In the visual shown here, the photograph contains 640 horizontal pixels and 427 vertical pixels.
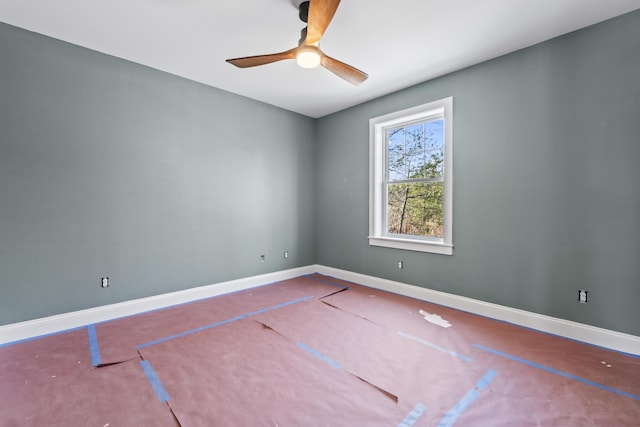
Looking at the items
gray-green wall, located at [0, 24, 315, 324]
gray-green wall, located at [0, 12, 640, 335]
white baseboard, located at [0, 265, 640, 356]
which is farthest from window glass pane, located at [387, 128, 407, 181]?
gray-green wall, located at [0, 24, 315, 324]

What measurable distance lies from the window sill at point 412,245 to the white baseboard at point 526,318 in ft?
1.73

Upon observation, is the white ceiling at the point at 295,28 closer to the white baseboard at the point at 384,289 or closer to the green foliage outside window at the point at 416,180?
the green foliage outside window at the point at 416,180

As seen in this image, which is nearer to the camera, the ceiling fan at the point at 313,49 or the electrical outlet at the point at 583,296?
the ceiling fan at the point at 313,49

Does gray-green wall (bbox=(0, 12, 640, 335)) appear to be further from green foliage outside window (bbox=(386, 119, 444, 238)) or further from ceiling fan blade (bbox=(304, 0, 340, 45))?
ceiling fan blade (bbox=(304, 0, 340, 45))

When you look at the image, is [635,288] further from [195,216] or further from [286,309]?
[195,216]

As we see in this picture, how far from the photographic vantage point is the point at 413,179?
4.12m

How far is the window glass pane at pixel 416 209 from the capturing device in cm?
388

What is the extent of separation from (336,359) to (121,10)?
3522mm

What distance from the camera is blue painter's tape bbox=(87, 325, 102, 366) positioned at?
2303 millimetres

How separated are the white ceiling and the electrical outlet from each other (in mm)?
2517

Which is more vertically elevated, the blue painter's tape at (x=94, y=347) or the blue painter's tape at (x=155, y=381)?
the blue painter's tape at (x=94, y=347)

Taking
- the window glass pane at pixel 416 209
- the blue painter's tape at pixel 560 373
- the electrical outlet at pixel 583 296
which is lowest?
the blue painter's tape at pixel 560 373

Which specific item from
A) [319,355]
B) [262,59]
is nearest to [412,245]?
[319,355]

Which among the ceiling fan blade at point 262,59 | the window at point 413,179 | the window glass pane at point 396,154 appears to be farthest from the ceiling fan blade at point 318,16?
the window glass pane at point 396,154
